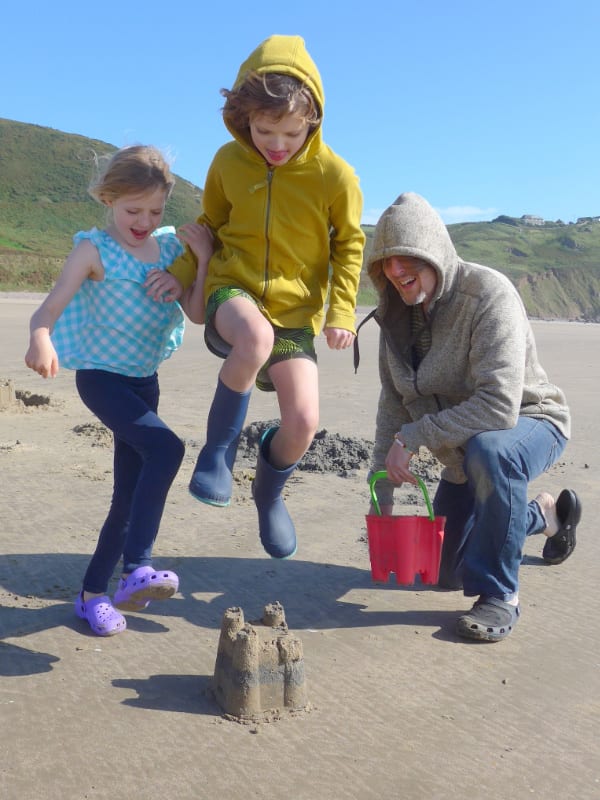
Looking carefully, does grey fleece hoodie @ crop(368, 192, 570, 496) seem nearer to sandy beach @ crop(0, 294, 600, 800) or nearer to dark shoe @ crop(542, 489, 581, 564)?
dark shoe @ crop(542, 489, 581, 564)

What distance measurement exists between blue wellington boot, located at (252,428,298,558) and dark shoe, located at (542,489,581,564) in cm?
148

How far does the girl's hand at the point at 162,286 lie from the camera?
11.7 ft

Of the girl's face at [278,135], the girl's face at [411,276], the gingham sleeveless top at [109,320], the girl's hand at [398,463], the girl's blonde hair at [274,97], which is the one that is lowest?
the girl's hand at [398,463]

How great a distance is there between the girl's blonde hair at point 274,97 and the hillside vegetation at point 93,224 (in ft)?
199

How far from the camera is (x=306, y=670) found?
Result: 326 cm

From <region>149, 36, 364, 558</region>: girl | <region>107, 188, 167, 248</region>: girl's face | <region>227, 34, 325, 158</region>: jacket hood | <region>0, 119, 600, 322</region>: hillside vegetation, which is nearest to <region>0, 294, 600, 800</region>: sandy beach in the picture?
<region>149, 36, 364, 558</region>: girl

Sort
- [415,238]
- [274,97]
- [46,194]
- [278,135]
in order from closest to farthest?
[274,97] < [278,135] < [415,238] < [46,194]

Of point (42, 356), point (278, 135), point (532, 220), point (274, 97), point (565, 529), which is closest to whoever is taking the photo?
point (42, 356)

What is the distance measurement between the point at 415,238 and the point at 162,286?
100 centimetres

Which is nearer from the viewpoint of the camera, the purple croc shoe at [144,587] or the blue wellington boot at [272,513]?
the purple croc shoe at [144,587]

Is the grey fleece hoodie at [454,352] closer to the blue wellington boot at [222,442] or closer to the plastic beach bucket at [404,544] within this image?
the plastic beach bucket at [404,544]

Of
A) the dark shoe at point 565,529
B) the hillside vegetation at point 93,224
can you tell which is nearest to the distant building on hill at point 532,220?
the hillside vegetation at point 93,224

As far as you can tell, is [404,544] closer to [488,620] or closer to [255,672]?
[488,620]

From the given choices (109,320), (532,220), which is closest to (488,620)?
(109,320)
